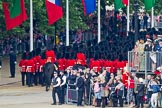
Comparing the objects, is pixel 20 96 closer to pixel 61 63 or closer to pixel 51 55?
pixel 51 55

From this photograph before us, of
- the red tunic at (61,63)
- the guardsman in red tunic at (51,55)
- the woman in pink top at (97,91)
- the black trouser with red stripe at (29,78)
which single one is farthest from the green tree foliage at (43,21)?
the woman in pink top at (97,91)

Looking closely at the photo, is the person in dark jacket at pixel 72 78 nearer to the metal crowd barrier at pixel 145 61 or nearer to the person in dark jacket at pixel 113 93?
the person in dark jacket at pixel 113 93

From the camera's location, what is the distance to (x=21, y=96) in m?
44.5

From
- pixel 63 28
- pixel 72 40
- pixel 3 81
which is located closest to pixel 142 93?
pixel 3 81

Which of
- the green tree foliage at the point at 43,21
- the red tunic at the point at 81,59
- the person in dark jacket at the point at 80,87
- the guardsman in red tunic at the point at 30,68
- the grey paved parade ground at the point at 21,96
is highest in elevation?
the green tree foliage at the point at 43,21

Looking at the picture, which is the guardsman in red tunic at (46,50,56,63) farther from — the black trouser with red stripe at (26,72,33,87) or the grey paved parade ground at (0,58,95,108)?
the black trouser with red stripe at (26,72,33,87)

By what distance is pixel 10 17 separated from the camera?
160 ft

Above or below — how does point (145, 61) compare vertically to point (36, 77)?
above

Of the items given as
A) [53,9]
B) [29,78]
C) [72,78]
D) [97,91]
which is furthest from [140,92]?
[53,9]

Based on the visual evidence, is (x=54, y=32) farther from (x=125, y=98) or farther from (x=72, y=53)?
(x=125, y=98)

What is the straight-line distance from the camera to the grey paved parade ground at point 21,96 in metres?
41.3

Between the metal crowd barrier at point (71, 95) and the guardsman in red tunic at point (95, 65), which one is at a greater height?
→ the guardsman in red tunic at point (95, 65)

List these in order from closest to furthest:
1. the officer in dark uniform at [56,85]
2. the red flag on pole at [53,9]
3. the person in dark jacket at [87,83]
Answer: the person in dark jacket at [87,83], the officer in dark uniform at [56,85], the red flag on pole at [53,9]

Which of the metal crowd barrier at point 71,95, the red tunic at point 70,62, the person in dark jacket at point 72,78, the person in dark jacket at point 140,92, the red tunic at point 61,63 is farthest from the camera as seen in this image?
the red tunic at point 61,63
